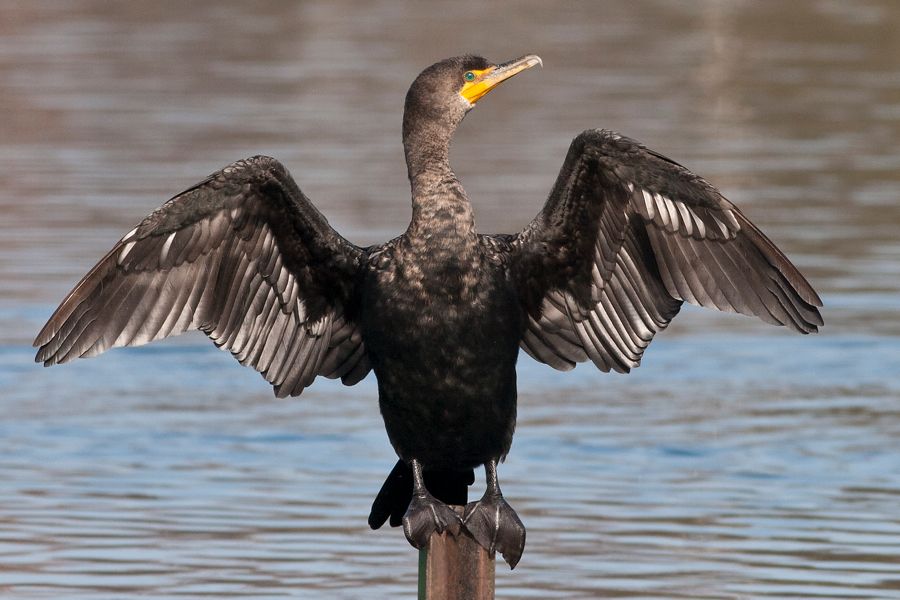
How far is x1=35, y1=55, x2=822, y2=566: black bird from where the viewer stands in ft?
20.8

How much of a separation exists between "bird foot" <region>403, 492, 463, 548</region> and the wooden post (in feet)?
0.08

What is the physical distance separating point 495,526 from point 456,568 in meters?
0.18

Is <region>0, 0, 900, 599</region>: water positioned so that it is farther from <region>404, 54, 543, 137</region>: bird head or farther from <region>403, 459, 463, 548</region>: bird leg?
<region>404, 54, 543, 137</region>: bird head

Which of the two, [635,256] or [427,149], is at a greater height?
[427,149]

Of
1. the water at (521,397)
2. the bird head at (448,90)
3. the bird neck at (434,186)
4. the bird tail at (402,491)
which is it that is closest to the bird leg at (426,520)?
the bird tail at (402,491)

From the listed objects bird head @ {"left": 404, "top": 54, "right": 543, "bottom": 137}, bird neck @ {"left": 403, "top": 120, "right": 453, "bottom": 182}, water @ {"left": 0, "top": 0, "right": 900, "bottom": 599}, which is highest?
bird head @ {"left": 404, "top": 54, "right": 543, "bottom": 137}

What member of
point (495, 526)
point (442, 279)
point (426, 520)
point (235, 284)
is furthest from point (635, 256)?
point (235, 284)

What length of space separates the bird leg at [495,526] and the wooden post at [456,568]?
0.03m

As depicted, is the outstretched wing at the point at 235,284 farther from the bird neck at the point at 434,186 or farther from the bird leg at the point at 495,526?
the bird leg at the point at 495,526

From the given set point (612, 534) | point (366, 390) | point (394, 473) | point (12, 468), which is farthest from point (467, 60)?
point (366, 390)

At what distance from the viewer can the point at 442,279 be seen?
630 cm

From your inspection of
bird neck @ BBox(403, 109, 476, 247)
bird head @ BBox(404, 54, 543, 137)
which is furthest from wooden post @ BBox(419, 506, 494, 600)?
bird head @ BBox(404, 54, 543, 137)

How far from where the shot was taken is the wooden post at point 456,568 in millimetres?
6059

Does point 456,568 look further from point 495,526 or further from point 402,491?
point 402,491
